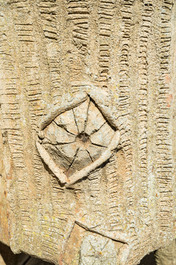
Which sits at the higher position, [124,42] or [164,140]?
[124,42]

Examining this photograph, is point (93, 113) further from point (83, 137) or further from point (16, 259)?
point (16, 259)

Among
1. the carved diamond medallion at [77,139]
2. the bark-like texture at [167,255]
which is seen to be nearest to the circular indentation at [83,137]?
the carved diamond medallion at [77,139]

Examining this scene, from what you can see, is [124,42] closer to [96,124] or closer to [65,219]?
[96,124]

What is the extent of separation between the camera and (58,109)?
758mm

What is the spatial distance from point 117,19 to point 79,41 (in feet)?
0.40

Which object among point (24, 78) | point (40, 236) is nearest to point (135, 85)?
point (24, 78)

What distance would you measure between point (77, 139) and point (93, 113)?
0.09 metres

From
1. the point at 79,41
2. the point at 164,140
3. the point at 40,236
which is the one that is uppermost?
the point at 79,41

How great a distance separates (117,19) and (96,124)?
30 centimetres

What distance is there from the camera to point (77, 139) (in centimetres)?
76

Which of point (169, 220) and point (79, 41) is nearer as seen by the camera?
point (79, 41)

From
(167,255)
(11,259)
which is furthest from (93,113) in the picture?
(11,259)

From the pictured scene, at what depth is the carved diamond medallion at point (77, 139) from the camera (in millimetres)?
747

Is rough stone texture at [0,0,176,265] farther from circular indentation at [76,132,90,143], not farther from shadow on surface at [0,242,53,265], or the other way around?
shadow on surface at [0,242,53,265]
